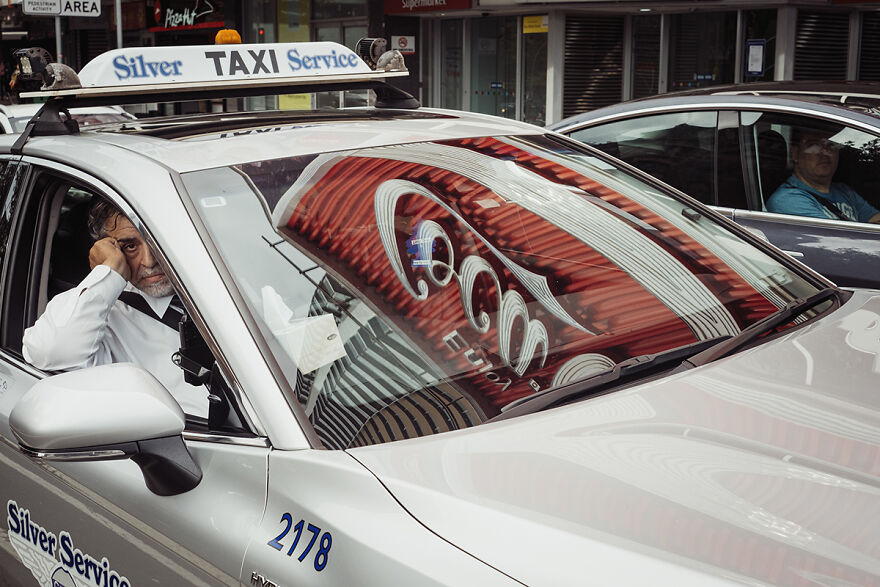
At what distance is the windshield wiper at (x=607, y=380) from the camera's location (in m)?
1.85

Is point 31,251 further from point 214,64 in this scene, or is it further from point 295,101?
point 295,101

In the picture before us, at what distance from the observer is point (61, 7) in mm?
13562

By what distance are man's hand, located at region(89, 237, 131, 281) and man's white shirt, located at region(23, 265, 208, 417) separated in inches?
1.2

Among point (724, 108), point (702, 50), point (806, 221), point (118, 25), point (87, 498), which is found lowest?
point (87, 498)

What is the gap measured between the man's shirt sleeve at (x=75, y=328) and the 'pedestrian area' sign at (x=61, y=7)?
1218 cm

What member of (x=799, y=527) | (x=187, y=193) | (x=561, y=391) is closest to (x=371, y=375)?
(x=561, y=391)

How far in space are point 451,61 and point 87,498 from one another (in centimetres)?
1448

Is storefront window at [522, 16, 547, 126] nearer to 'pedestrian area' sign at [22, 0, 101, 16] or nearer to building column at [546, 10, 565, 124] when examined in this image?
building column at [546, 10, 565, 124]

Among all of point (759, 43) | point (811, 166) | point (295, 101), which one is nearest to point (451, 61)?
point (295, 101)

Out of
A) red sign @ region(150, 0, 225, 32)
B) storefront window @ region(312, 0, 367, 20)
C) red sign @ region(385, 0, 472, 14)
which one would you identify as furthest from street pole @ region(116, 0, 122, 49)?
red sign @ region(385, 0, 472, 14)

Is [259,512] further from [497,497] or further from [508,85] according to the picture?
[508,85]

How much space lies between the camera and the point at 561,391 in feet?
6.27

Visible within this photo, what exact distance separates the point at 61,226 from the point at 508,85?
503 inches

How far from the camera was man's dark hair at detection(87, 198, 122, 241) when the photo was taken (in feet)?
8.72
